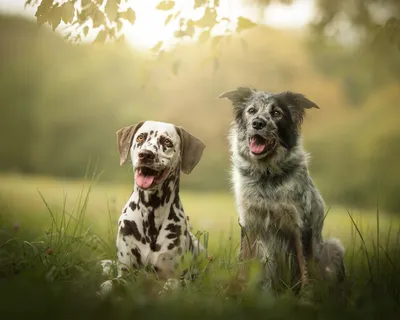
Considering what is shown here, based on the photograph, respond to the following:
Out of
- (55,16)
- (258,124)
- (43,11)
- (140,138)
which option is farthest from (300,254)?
(43,11)

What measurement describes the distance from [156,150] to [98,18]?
168cm

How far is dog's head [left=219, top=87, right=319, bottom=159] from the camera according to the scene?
16.3 ft

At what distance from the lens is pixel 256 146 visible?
501cm

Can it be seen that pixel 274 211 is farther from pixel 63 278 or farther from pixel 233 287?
pixel 63 278

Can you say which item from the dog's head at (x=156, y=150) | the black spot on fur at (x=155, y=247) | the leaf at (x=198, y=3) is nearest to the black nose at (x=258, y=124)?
the dog's head at (x=156, y=150)

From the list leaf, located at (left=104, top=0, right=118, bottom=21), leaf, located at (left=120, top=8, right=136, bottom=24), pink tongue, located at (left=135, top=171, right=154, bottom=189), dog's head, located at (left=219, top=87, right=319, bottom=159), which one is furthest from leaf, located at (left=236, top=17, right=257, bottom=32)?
pink tongue, located at (left=135, top=171, right=154, bottom=189)

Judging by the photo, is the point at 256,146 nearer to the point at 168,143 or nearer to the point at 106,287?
the point at 168,143

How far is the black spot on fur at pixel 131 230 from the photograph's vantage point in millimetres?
4469

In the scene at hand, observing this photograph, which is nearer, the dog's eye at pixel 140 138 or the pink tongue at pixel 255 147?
the dog's eye at pixel 140 138

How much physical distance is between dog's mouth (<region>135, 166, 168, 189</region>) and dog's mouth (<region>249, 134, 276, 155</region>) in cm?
100

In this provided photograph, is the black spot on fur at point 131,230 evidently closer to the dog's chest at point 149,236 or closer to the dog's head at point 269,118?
the dog's chest at point 149,236

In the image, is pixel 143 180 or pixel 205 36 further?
pixel 205 36

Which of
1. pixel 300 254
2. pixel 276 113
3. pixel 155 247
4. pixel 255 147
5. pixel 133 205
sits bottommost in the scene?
pixel 155 247

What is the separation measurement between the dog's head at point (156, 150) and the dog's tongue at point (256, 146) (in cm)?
56
